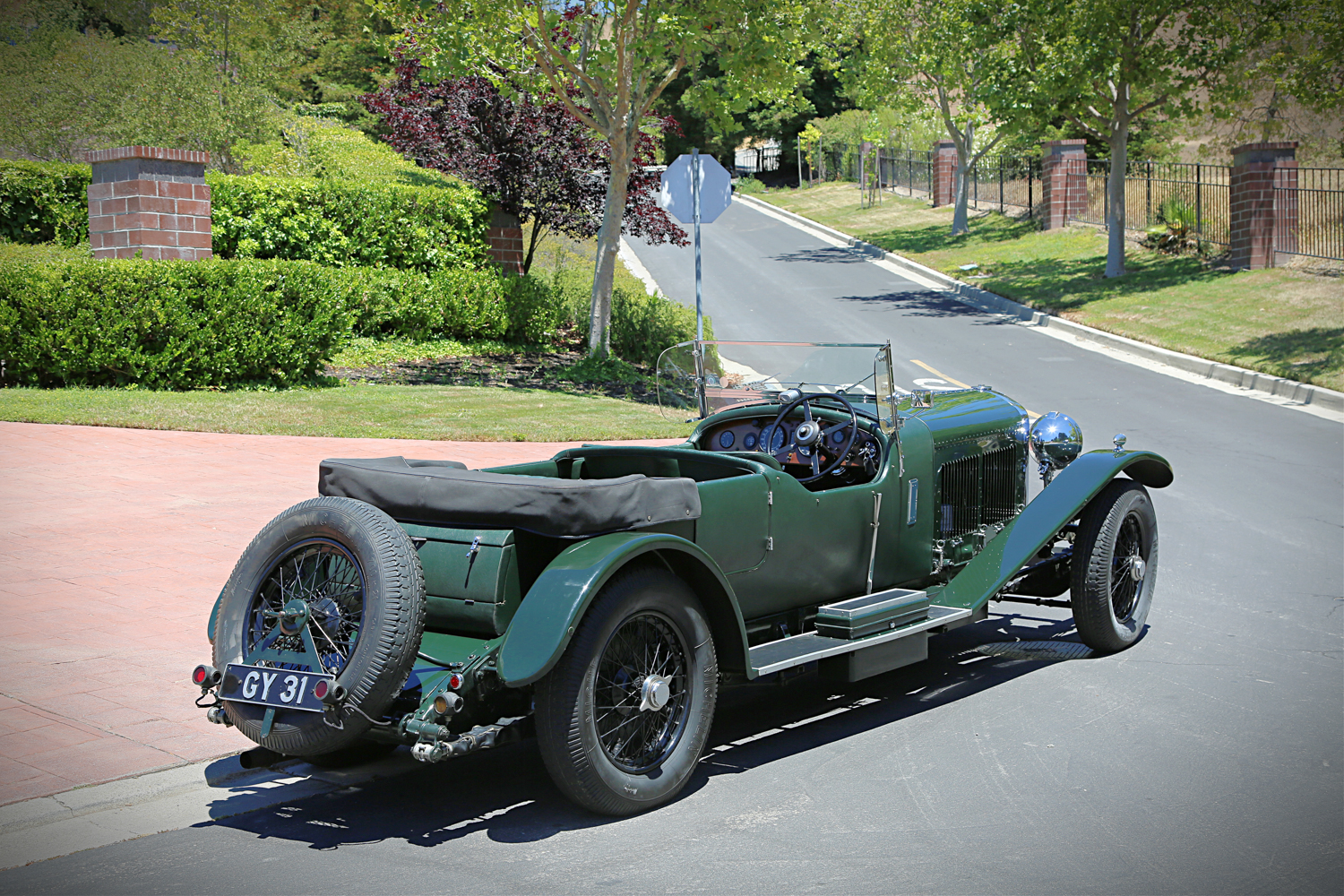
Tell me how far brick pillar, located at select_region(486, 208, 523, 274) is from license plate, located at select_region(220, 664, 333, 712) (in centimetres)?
1566

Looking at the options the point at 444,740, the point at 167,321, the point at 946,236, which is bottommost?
the point at 444,740

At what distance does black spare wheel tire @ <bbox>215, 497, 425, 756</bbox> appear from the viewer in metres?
3.90

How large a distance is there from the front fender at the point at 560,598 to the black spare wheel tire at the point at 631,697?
4.7 inches

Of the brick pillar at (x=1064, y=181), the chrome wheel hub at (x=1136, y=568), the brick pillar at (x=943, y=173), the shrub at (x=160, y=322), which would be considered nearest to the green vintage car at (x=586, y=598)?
the chrome wheel hub at (x=1136, y=568)

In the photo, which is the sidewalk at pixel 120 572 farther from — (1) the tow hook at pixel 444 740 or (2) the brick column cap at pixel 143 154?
(2) the brick column cap at pixel 143 154

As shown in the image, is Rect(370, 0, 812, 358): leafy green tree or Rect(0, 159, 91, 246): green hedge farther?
Rect(370, 0, 812, 358): leafy green tree

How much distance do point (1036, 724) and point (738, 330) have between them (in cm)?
1708

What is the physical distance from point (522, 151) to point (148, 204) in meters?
6.71

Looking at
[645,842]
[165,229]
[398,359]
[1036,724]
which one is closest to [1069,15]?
[398,359]

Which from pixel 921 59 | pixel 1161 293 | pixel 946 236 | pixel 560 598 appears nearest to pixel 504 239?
pixel 1161 293

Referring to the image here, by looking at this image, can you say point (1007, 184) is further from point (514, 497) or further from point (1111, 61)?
point (514, 497)

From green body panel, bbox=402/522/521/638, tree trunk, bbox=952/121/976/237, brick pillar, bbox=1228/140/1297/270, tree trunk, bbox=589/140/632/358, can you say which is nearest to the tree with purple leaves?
tree trunk, bbox=589/140/632/358

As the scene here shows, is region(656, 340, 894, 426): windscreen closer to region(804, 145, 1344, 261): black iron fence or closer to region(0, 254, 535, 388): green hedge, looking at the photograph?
region(0, 254, 535, 388): green hedge

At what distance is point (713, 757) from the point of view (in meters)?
4.92
